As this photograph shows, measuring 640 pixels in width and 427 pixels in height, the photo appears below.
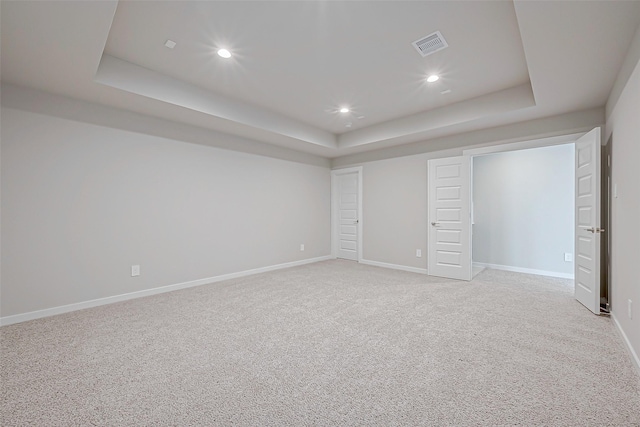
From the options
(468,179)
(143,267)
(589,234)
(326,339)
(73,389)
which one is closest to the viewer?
(73,389)

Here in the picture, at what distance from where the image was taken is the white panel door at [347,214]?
6.23m

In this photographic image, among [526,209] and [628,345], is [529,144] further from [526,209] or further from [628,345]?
[628,345]

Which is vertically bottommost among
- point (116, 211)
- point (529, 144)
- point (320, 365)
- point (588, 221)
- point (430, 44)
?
point (320, 365)

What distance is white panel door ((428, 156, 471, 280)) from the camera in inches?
176

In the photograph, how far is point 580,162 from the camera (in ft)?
11.1

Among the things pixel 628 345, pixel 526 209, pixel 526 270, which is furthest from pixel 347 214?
pixel 628 345

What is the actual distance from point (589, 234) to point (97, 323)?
5444 mm

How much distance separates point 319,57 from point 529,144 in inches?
130

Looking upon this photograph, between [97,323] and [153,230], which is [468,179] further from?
[97,323]

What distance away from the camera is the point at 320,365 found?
6.61 ft

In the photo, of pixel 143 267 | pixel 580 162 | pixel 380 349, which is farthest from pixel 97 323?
pixel 580 162

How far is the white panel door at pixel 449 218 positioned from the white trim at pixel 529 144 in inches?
7.8

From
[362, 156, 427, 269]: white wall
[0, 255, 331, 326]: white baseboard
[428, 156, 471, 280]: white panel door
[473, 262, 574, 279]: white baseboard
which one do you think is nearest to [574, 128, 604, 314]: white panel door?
[428, 156, 471, 280]: white panel door

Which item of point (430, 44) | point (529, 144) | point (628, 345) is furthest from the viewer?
point (529, 144)
